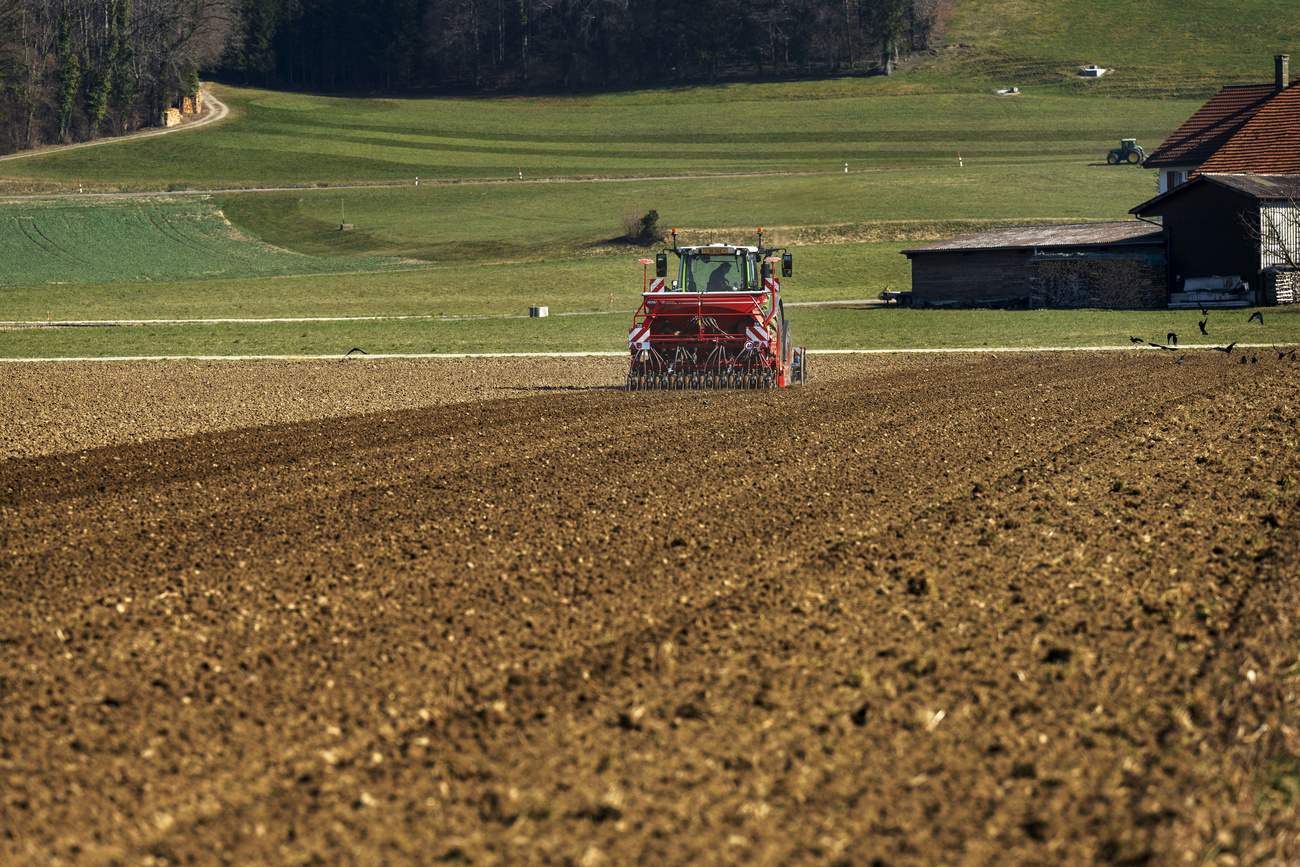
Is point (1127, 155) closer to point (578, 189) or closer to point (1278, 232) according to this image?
point (578, 189)

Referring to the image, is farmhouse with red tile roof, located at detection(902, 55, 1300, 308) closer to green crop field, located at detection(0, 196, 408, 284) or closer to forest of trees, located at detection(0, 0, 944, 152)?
green crop field, located at detection(0, 196, 408, 284)

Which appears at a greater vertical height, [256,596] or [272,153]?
[272,153]

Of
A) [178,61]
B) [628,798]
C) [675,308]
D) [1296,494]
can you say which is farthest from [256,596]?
[178,61]

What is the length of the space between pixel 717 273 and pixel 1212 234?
25.6 metres

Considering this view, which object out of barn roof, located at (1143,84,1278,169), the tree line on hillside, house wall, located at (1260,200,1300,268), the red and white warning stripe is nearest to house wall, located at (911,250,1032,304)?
house wall, located at (1260,200,1300,268)

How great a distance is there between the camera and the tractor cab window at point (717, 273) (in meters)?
22.2

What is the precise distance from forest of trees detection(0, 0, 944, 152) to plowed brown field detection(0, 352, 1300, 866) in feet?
348

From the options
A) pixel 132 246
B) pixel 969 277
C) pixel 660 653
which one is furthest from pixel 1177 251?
pixel 132 246

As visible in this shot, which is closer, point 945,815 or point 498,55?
point 945,815

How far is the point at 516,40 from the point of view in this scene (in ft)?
412

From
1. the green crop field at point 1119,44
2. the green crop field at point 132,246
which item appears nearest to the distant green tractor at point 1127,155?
the green crop field at point 1119,44

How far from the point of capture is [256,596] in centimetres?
769

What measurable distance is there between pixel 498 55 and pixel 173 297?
8276cm

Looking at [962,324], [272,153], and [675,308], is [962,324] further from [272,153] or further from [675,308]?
[272,153]
